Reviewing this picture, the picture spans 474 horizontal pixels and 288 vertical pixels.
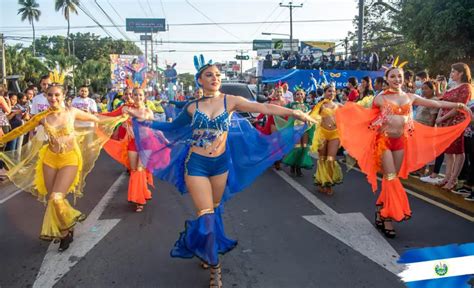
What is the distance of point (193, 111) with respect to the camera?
414cm

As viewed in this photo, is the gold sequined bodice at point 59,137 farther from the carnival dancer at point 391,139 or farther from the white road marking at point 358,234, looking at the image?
the carnival dancer at point 391,139

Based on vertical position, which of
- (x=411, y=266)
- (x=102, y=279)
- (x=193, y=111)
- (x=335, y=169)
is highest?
(x=193, y=111)

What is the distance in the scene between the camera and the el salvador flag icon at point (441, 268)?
1.46m

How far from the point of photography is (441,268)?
1.47 meters

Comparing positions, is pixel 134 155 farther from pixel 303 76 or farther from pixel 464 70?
pixel 303 76

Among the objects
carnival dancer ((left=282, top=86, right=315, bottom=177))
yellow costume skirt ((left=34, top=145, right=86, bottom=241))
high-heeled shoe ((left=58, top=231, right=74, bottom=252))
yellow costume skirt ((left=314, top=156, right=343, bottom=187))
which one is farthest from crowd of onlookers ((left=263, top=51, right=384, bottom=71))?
high-heeled shoe ((left=58, top=231, right=74, bottom=252))

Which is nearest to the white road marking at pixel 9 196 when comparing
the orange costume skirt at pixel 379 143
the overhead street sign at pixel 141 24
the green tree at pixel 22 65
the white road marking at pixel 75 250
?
the white road marking at pixel 75 250

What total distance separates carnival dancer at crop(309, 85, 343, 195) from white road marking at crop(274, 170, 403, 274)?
1.87 feet

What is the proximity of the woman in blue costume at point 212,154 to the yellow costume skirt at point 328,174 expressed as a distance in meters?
2.76

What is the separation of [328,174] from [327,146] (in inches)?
19.9

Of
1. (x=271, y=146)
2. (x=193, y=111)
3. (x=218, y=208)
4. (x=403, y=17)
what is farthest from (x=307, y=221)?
(x=403, y=17)

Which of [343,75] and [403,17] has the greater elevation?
[403,17]

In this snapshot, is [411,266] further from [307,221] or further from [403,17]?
[403,17]

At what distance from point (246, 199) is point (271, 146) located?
2.69 metres
